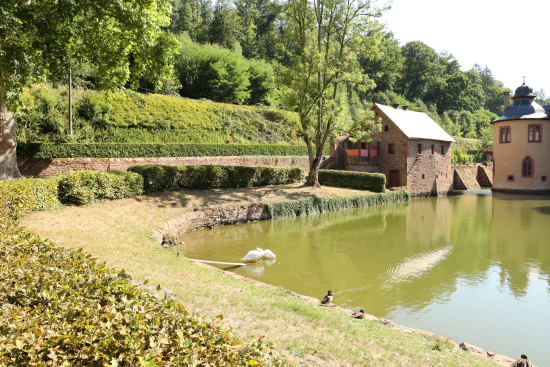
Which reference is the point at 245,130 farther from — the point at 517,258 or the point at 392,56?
the point at 392,56

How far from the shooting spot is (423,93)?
7062cm

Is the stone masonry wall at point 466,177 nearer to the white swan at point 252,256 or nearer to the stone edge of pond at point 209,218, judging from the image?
the stone edge of pond at point 209,218

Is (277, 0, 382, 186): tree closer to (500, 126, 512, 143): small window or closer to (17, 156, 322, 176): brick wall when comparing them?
(17, 156, 322, 176): brick wall

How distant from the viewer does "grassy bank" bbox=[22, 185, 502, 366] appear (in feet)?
15.3

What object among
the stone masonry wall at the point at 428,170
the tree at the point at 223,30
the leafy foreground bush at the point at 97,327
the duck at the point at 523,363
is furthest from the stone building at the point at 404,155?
the leafy foreground bush at the point at 97,327

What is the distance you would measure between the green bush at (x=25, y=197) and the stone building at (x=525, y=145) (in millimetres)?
36895

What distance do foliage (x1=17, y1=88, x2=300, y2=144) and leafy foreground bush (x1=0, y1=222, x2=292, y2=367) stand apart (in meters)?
17.5

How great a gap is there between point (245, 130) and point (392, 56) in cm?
4378

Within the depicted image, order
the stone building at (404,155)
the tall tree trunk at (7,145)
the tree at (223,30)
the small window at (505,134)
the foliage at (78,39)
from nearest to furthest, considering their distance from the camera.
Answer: the foliage at (78,39)
the tall tree trunk at (7,145)
the stone building at (404,155)
the small window at (505,134)
the tree at (223,30)

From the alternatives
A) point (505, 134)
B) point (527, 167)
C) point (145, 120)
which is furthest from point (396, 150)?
point (145, 120)

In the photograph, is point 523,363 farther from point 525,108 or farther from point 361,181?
point 525,108

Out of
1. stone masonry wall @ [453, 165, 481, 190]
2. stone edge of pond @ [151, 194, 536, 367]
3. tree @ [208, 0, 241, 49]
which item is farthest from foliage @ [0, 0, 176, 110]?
tree @ [208, 0, 241, 49]

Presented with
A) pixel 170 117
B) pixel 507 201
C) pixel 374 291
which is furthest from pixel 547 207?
pixel 170 117

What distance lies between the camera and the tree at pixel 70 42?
10469 mm
